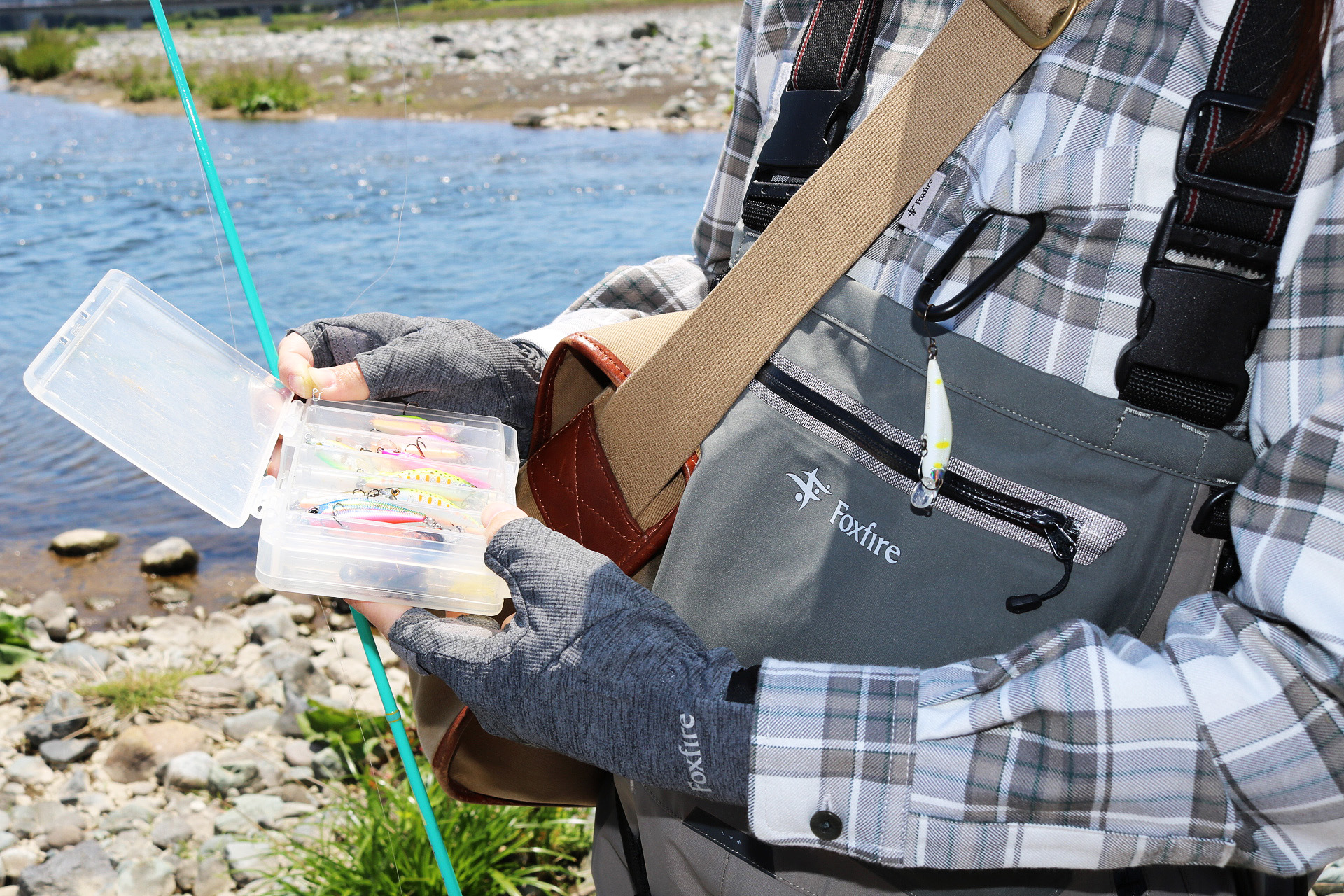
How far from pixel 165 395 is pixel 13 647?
8.48ft

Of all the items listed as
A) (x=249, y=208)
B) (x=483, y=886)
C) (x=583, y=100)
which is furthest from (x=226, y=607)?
(x=583, y=100)

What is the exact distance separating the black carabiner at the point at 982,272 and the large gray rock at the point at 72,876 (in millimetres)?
2317

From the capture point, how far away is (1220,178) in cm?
77

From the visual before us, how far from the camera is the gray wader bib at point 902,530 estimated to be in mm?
862

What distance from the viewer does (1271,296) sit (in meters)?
0.77

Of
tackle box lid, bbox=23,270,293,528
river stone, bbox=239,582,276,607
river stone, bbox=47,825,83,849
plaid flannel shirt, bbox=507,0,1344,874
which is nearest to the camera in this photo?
plaid flannel shirt, bbox=507,0,1344,874

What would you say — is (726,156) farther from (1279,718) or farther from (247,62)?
(247,62)

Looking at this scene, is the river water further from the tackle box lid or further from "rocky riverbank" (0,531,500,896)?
"rocky riverbank" (0,531,500,896)

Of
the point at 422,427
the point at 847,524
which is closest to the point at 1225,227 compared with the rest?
the point at 847,524

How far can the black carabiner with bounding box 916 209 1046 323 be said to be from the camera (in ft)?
2.88

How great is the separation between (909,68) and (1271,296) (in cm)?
40

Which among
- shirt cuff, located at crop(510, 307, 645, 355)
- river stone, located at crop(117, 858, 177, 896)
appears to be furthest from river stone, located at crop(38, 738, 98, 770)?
shirt cuff, located at crop(510, 307, 645, 355)

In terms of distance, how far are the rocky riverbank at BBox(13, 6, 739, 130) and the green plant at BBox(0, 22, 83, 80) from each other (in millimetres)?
239

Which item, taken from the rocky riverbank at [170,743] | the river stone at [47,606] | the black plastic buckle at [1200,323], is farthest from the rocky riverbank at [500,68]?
the black plastic buckle at [1200,323]
